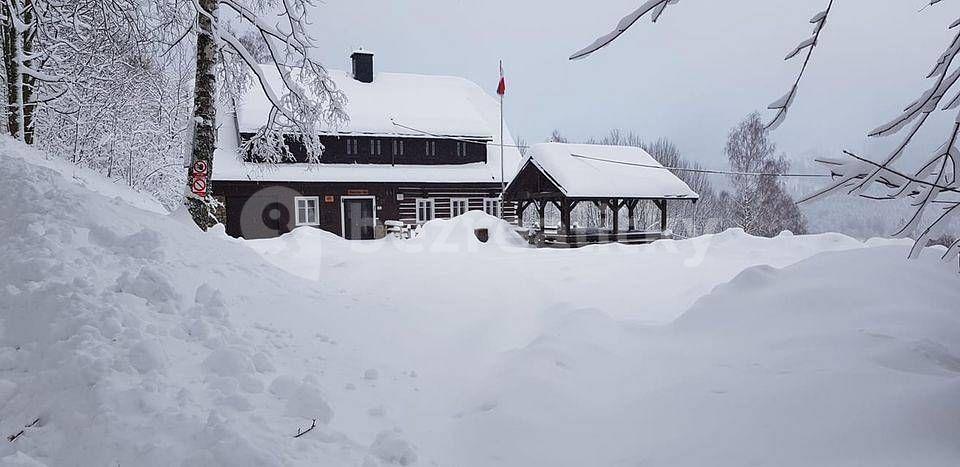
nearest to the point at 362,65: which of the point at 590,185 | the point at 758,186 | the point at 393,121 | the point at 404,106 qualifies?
the point at 404,106

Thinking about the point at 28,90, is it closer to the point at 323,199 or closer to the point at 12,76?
the point at 12,76

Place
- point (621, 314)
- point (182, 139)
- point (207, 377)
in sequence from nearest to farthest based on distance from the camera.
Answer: point (207, 377)
point (621, 314)
point (182, 139)

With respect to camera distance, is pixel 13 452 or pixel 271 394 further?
pixel 271 394

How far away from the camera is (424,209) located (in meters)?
21.5

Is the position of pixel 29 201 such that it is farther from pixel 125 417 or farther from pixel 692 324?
pixel 692 324

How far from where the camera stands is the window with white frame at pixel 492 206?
73.6 ft

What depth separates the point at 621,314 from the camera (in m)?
5.54

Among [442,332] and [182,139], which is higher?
[182,139]

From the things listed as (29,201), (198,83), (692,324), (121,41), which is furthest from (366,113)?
(692,324)

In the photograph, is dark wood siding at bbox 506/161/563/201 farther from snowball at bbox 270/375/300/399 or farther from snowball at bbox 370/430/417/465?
snowball at bbox 370/430/417/465

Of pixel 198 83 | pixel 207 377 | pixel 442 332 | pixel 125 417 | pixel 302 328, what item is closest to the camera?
pixel 125 417

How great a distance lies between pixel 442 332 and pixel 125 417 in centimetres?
294

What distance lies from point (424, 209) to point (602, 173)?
7.84m

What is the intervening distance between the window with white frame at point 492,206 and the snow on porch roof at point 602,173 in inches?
190
